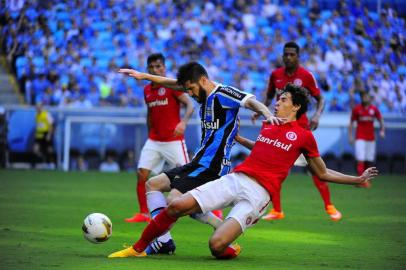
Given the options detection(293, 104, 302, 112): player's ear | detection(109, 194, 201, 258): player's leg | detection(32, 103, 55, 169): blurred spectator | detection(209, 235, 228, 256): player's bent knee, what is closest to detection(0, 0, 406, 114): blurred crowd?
detection(32, 103, 55, 169): blurred spectator

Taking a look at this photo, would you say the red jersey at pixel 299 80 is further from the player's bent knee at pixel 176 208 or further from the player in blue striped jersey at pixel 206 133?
the player's bent knee at pixel 176 208

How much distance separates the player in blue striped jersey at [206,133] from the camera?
8.77 meters

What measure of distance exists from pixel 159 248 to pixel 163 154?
424cm

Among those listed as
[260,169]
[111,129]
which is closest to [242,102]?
[260,169]

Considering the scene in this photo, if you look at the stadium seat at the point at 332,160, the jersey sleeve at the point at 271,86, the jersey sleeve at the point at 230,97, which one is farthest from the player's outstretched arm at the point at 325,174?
the stadium seat at the point at 332,160

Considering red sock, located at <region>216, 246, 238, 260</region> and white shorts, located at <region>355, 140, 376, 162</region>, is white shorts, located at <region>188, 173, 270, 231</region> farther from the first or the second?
white shorts, located at <region>355, 140, 376, 162</region>

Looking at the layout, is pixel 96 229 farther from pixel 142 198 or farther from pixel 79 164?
pixel 79 164

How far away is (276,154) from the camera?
8.66 metres

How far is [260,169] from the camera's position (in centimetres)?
862

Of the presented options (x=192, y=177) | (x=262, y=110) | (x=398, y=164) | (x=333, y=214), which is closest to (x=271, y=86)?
(x=333, y=214)

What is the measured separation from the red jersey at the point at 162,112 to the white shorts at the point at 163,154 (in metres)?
0.08

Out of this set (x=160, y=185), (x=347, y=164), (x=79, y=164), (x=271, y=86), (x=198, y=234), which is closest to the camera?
(x=160, y=185)

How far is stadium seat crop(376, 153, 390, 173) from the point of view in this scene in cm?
2655

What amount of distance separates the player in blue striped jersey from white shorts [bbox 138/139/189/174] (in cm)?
366
